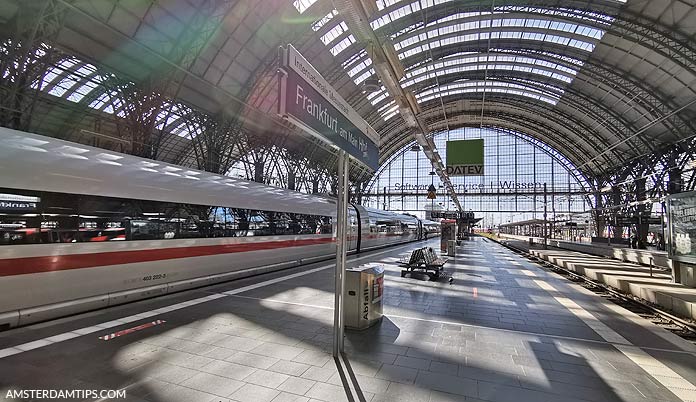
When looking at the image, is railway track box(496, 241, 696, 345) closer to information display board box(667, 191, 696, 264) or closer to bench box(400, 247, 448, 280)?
information display board box(667, 191, 696, 264)

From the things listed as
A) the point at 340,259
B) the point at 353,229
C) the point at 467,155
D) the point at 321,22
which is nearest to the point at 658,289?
the point at 340,259

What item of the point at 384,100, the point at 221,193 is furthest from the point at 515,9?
the point at 221,193

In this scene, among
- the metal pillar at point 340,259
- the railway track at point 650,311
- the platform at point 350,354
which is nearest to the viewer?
the platform at point 350,354

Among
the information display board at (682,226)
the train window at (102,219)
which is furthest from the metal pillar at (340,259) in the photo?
the information display board at (682,226)

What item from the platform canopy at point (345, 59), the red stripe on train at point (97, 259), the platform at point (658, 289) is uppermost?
the platform canopy at point (345, 59)

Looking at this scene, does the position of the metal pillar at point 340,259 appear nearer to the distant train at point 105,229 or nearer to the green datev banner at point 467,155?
the distant train at point 105,229

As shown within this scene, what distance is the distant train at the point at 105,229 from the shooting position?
5441mm

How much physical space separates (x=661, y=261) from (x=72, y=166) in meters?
18.9

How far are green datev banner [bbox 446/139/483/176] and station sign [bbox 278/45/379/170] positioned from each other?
42.0 ft

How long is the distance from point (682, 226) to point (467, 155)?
28.5 feet

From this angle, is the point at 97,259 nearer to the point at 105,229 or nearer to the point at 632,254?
the point at 105,229

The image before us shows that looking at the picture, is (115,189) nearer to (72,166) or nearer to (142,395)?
(72,166)

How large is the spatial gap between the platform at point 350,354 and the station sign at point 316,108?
2.69m

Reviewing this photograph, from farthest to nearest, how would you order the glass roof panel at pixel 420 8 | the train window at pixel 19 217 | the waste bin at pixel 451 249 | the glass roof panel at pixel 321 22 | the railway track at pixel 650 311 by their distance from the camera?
the glass roof panel at pixel 420 8 → the glass roof panel at pixel 321 22 → the waste bin at pixel 451 249 → the railway track at pixel 650 311 → the train window at pixel 19 217
